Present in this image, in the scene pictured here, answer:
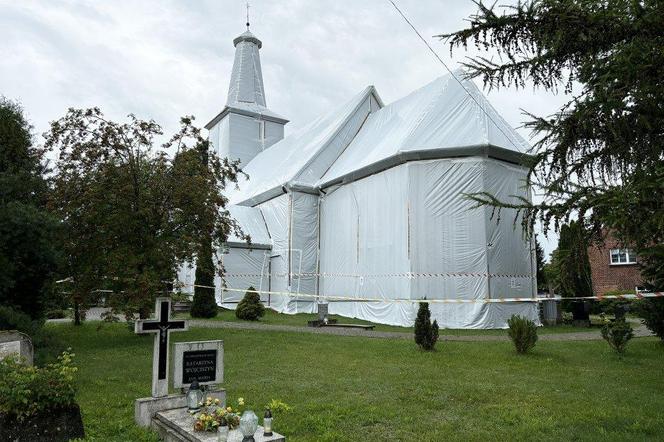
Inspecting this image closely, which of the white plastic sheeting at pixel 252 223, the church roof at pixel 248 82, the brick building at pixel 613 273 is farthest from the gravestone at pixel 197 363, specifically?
the church roof at pixel 248 82

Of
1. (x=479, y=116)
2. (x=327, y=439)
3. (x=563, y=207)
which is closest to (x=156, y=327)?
(x=327, y=439)

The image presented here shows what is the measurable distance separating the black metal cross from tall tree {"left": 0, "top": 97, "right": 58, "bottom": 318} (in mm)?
5923

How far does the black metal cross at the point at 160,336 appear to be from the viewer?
20.3 feet

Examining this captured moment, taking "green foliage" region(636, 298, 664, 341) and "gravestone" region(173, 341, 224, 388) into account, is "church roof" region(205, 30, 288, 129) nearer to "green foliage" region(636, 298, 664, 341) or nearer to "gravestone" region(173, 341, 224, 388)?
"green foliage" region(636, 298, 664, 341)

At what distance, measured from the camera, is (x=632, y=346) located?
12312mm

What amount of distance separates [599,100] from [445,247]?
13023 mm

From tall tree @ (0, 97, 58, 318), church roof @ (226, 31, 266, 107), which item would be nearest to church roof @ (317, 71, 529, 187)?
tall tree @ (0, 97, 58, 318)

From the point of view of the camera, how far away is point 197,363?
6.10 meters

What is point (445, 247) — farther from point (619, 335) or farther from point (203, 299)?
point (203, 299)

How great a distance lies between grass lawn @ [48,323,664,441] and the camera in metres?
5.64

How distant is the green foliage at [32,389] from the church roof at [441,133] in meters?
14.9

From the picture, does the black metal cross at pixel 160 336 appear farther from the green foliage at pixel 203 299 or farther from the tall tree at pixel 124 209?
the green foliage at pixel 203 299

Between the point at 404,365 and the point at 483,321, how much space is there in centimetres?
844

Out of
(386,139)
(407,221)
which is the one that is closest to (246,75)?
(386,139)
